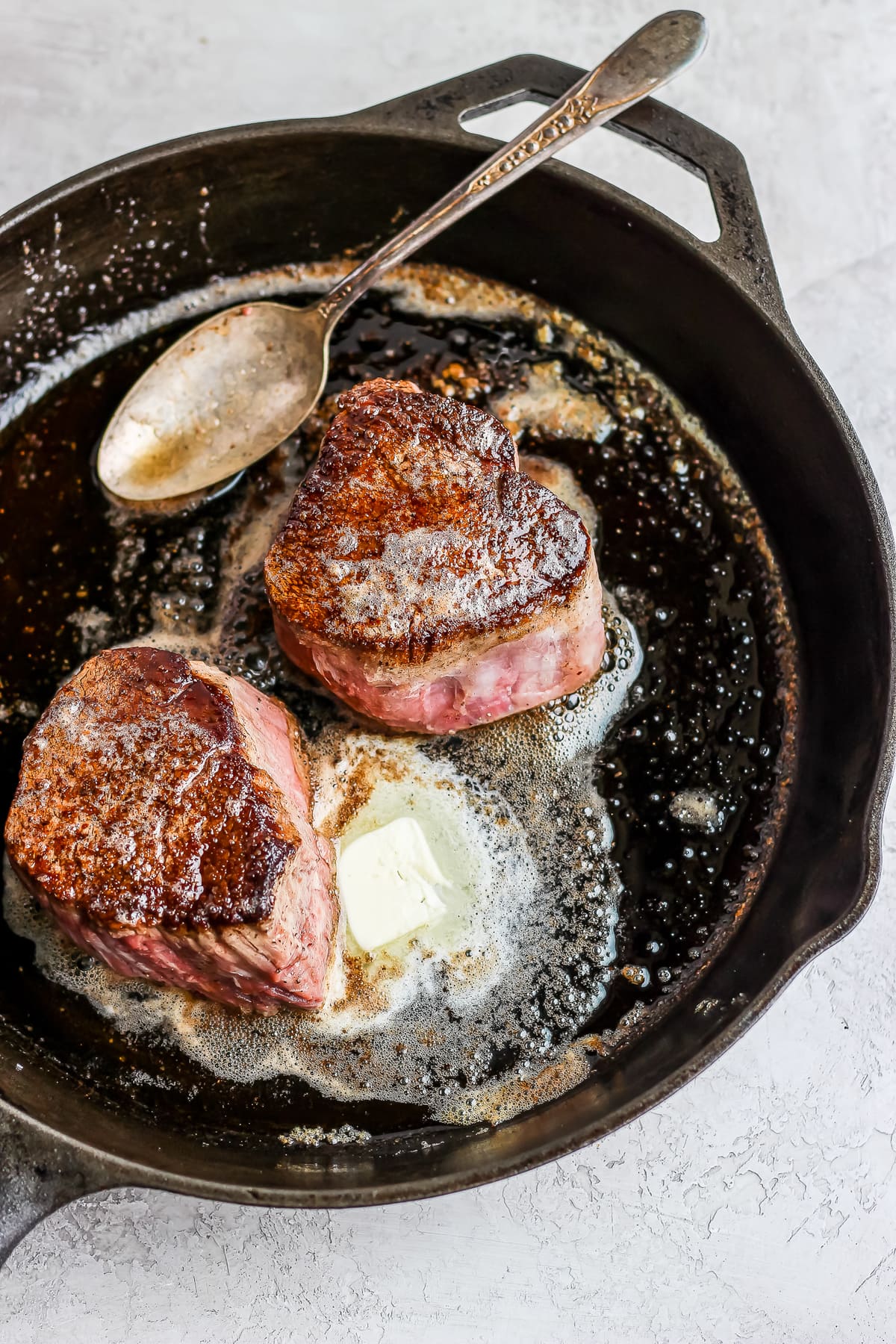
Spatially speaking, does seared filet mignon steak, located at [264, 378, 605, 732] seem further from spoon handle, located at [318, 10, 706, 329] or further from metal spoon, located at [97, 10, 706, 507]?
spoon handle, located at [318, 10, 706, 329]

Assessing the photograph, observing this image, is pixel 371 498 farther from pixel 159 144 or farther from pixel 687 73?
pixel 687 73

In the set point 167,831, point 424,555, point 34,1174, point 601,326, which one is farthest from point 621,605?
point 34,1174

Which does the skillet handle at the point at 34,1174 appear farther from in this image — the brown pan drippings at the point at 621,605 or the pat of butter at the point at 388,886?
the pat of butter at the point at 388,886

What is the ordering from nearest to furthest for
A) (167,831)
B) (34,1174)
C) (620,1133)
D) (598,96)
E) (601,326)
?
1. (34,1174)
2. (167,831)
3. (598,96)
4. (620,1133)
5. (601,326)

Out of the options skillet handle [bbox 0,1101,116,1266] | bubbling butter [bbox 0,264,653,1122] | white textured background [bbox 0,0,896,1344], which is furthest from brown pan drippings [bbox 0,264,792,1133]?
skillet handle [bbox 0,1101,116,1266]

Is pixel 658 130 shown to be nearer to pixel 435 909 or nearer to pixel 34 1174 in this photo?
pixel 435 909

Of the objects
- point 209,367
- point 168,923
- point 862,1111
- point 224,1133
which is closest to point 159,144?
point 209,367
